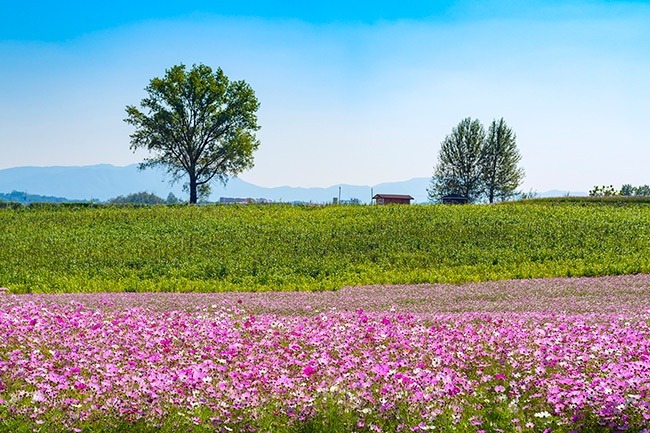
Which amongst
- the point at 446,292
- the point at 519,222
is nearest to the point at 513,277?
the point at 446,292

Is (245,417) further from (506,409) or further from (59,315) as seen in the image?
(59,315)

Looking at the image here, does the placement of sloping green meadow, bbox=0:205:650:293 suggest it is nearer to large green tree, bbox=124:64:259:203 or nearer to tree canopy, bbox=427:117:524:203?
large green tree, bbox=124:64:259:203

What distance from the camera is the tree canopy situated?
89812mm

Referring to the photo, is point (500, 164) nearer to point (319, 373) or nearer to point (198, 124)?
point (198, 124)

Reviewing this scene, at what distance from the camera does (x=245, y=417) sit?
280 inches

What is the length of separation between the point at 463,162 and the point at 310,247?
209 feet

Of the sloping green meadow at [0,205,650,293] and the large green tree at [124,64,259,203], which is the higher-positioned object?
the large green tree at [124,64,259,203]

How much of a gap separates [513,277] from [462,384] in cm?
1752

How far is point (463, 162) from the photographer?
3590 inches

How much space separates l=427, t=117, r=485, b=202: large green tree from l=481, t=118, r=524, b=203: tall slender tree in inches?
40.5

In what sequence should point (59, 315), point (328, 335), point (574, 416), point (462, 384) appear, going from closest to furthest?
point (574, 416) < point (462, 384) < point (328, 335) < point (59, 315)

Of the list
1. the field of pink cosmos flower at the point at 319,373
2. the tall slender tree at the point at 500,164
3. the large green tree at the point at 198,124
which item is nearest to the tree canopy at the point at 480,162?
the tall slender tree at the point at 500,164

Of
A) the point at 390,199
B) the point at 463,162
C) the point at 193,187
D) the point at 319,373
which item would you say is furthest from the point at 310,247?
the point at 463,162

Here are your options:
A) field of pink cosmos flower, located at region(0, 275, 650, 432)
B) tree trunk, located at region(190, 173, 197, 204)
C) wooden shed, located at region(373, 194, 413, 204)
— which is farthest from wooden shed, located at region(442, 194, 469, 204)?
field of pink cosmos flower, located at region(0, 275, 650, 432)
